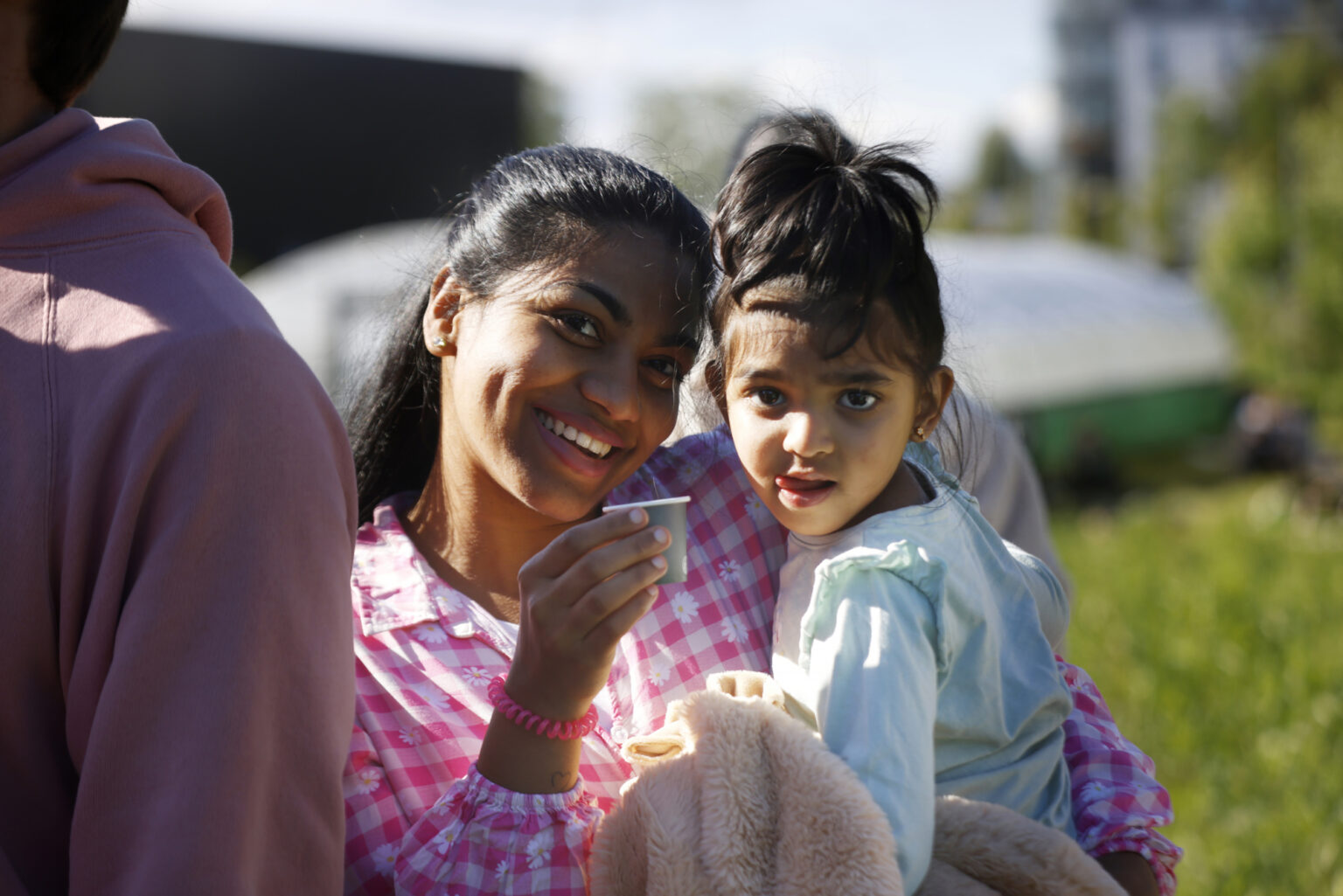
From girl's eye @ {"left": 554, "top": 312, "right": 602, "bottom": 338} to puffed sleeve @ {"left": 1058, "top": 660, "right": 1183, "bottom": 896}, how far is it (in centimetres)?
106

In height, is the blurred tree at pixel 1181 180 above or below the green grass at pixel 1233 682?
below

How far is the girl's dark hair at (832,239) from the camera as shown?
1.87 metres

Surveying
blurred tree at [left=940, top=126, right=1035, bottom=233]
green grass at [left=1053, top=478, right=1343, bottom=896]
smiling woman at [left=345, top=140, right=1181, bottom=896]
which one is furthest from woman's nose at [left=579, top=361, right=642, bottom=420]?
blurred tree at [left=940, top=126, right=1035, bottom=233]

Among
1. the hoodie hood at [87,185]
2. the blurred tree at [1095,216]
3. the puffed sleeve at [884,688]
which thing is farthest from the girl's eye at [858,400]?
the blurred tree at [1095,216]

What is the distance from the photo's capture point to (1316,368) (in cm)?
1600

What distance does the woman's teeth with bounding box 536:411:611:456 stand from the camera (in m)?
2.08

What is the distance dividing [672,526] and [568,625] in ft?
0.67

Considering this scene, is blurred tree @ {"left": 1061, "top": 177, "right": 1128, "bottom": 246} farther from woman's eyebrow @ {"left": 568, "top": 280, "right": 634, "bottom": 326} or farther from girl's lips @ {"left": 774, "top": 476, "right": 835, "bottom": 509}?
girl's lips @ {"left": 774, "top": 476, "right": 835, "bottom": 509}

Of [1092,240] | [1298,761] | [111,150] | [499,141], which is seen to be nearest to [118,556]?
[111,150]

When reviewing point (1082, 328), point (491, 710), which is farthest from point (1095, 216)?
point (491, 710)

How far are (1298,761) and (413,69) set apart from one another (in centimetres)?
2141

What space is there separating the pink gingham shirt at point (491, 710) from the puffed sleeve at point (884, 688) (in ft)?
1.19

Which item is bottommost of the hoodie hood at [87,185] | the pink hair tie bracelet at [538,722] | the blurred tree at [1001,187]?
the blurred tree at [1001,187]

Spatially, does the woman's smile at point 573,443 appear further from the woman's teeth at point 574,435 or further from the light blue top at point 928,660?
the light blue top at point 928,660
